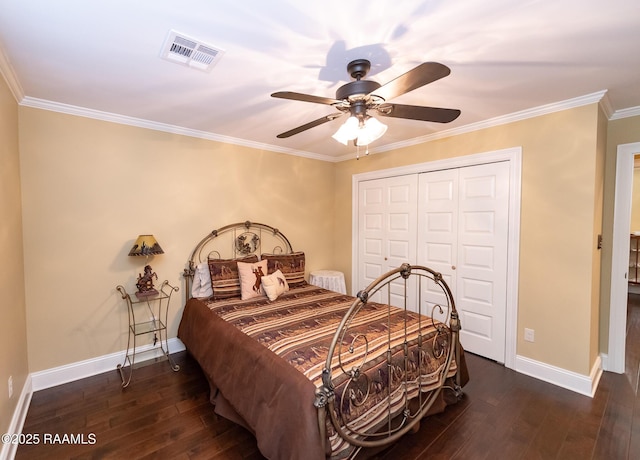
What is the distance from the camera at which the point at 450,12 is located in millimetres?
1456

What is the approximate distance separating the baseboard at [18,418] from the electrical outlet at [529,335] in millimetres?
4067

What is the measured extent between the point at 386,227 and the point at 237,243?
6.67 ft

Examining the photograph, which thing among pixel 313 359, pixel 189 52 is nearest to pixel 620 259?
pixel 313 359

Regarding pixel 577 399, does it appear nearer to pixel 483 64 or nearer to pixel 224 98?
pixel 483 64

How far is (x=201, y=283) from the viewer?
3.21m

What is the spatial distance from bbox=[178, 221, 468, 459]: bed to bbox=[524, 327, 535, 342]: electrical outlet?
849 mm

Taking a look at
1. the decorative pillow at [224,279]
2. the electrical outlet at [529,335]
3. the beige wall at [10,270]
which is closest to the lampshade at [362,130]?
the decorative pillow at [224,279]

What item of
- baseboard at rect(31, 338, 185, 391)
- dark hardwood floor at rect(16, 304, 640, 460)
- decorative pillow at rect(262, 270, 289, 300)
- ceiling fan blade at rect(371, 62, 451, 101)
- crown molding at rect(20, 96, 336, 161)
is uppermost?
crown molding at rect(20, 96, 336, 161)

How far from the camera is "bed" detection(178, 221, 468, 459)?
1.52 meters

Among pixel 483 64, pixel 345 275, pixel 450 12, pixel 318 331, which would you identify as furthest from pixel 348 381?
pixel 345 275

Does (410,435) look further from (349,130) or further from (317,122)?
(317,122)

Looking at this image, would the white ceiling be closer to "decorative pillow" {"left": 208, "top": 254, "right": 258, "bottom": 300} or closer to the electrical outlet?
"decorative pillow" {"left": 208, "top": 254, "right": 258, "bottom": 300}

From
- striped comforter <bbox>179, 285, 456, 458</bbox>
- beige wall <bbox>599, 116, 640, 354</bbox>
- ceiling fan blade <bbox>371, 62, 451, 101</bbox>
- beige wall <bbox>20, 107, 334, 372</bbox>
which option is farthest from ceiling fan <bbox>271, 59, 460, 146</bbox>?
beige wall <bbox>599, 116, 640, 354</bbox>

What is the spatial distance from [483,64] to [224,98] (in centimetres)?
198
